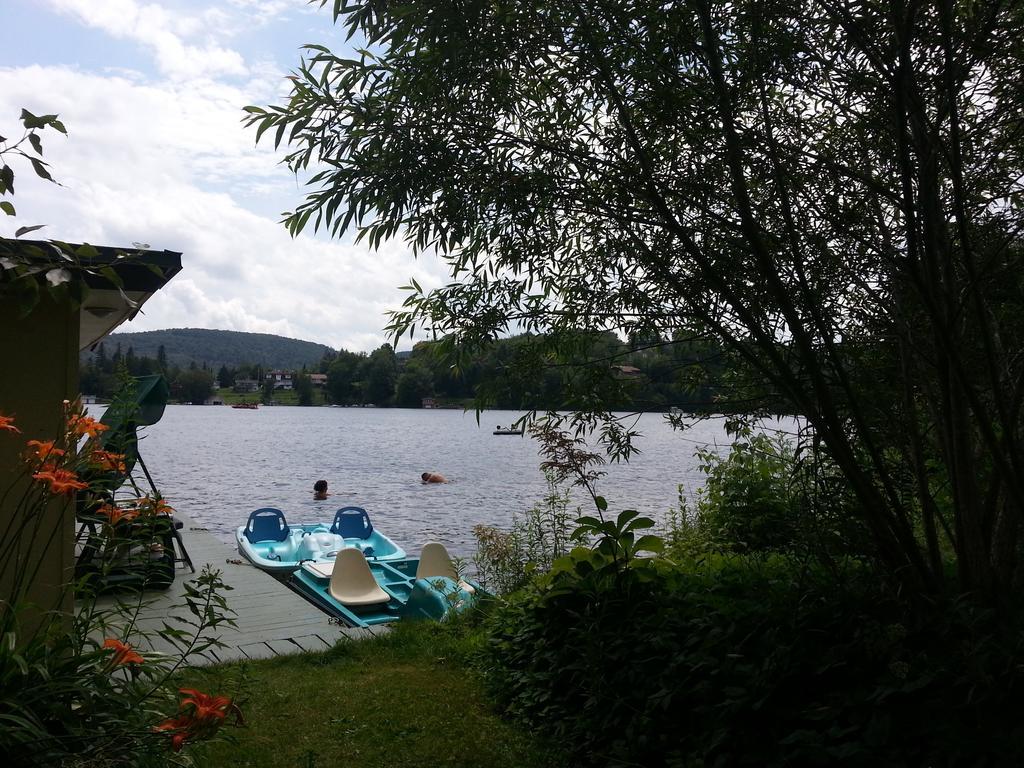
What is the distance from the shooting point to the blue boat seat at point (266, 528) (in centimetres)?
1175

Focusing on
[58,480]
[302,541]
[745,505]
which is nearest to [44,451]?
[58,480]

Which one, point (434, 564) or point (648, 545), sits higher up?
point (648, 545)

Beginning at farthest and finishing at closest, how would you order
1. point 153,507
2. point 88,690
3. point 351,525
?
point 351,525
point 153,507
point 88,690

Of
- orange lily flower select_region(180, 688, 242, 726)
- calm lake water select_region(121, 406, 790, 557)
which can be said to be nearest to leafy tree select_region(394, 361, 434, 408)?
calm lake water select_region(121, 406, 790, 557)

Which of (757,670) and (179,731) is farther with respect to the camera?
(757,670)

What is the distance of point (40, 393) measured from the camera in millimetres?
3201

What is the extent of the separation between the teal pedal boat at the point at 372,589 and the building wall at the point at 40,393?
4147 millimetres

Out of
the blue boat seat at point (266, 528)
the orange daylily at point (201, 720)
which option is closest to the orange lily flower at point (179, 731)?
the orange daylily at point (201, 720)

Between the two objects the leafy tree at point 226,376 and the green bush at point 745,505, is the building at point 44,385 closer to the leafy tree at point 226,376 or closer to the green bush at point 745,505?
the green bush at point 745,505

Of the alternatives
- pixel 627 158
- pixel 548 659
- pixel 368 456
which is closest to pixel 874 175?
pixel 627 158

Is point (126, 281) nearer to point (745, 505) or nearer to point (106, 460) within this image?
point (106, 460)

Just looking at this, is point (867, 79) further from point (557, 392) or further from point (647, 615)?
point (647, 615)

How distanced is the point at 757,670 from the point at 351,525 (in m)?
10.3

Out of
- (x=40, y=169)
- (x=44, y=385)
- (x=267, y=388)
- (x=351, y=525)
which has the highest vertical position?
(x=267, y=388)
